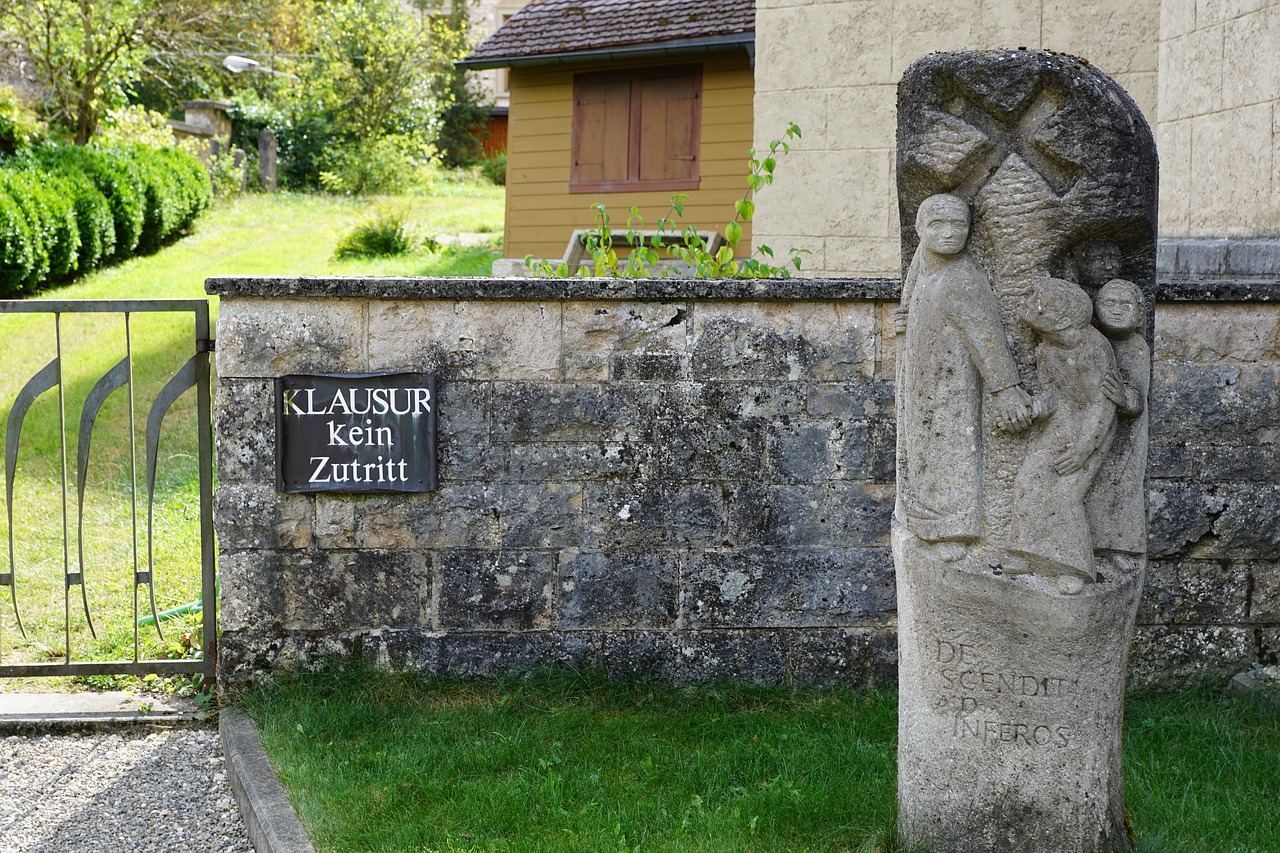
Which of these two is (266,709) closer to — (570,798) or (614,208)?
(570,798)

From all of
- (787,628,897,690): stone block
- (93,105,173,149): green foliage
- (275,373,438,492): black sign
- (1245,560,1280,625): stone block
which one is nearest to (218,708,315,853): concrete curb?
(275,373,438,492): black sign

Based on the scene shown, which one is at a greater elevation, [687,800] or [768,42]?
[768,42]

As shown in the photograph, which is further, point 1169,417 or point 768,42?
point 768,42

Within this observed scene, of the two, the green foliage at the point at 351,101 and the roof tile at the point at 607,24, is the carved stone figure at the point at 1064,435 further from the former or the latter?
the green foliage at the point at 351,101

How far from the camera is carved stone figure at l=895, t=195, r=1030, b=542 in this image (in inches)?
121

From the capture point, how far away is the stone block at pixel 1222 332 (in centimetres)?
491

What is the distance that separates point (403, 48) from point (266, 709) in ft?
82.9

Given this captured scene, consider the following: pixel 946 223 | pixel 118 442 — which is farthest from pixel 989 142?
pixel 118 442

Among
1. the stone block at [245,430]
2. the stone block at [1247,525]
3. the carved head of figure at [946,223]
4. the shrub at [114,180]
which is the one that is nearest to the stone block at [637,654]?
the stone block at [245,430]

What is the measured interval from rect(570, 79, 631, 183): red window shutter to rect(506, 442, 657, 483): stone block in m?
11.3

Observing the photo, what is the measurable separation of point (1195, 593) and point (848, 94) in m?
4.75

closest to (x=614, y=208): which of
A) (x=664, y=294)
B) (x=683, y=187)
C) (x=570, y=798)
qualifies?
(x=683, y=187)

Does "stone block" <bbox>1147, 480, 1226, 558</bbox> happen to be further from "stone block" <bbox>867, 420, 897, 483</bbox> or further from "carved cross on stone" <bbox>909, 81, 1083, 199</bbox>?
"carved cross on stone" <bbox>909, 81, 1083, 199</bbox>

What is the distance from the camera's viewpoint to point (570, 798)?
3.92 metres
